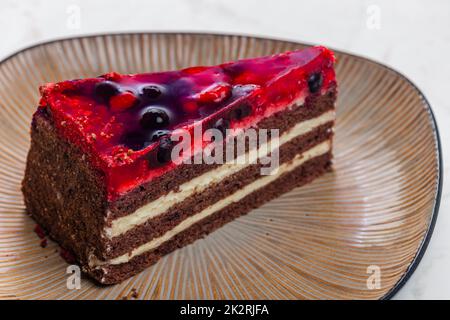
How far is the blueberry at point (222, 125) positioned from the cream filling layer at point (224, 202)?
44cm

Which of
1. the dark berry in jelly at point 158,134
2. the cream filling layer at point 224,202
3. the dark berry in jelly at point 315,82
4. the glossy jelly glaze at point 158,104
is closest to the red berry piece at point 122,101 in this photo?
the glossy jelly glaze at point 158,104

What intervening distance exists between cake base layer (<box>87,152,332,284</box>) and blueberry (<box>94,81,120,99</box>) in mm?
727

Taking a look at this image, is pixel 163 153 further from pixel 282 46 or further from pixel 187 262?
pixel 282 46

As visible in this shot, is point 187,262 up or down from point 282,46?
down

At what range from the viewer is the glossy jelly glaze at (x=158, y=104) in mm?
Answer: 3037

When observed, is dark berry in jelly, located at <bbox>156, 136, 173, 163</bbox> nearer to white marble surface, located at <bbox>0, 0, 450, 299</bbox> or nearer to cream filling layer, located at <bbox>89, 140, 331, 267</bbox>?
cream filling layer, located at <bbox>89, 140, 331, 267</bbox>

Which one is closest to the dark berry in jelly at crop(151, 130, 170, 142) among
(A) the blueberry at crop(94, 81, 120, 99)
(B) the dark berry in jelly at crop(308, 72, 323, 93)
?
(A) the blueberry at crop(94, 81, 120, 99)

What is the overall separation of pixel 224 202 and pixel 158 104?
0.66 metres

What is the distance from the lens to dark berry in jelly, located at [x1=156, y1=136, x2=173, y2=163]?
3.06 meters

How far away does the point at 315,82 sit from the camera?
363 cm

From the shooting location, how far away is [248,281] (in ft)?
10.7

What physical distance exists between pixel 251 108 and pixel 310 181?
732 mm

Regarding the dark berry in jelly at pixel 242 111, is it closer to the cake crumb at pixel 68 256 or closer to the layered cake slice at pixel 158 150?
the layered cake slice at pixel 158 150

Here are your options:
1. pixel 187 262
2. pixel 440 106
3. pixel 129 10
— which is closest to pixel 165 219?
pixel 187 262
